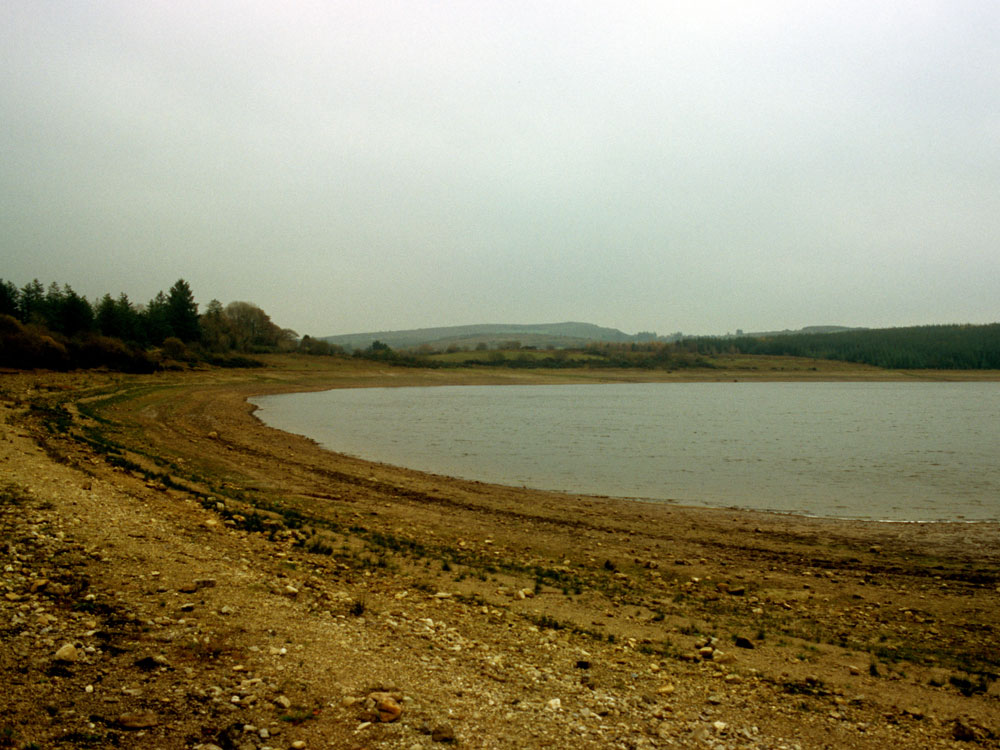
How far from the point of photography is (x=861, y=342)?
144 metres

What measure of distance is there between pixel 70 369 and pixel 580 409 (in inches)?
1461

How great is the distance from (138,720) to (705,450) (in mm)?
26716

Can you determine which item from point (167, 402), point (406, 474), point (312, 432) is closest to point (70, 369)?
point (167, 402)

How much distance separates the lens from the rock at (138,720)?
154 inches

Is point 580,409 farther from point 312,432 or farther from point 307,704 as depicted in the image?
point 307,704

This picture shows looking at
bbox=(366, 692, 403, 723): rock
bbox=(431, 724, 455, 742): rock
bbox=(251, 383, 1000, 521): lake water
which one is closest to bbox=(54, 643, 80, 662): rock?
bbox=(366, 692, 403, 723): rock

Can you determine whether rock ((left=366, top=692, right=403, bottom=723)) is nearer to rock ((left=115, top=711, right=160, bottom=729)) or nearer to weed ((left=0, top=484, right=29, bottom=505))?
rock ((left=115, top=711, right=160, bottom=729))

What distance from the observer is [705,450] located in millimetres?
27938

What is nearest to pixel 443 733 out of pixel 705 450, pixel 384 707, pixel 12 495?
pixel 384 707

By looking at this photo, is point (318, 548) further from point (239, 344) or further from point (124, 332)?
point (239, 344)

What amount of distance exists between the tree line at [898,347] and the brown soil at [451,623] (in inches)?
5050

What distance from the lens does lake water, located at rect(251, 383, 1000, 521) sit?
18594 millimetres

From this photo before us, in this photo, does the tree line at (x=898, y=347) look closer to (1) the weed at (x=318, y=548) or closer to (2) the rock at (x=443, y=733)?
(1) the weed at (x=318, y=548)

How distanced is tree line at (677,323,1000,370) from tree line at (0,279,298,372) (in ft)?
318
